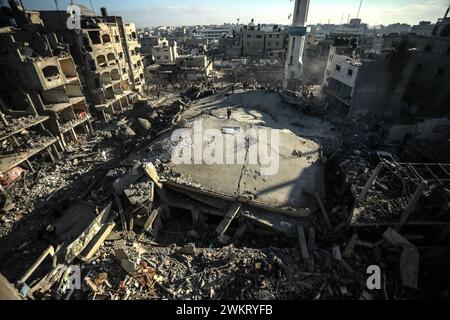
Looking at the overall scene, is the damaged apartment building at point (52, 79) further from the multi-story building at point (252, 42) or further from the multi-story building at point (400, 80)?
the multi-story building at point (252, 42)

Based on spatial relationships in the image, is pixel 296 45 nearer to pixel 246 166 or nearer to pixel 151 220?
pixel 246 166

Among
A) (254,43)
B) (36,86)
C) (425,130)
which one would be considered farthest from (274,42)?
(36,86)

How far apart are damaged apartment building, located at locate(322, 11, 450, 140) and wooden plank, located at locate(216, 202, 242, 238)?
2188 centimetres

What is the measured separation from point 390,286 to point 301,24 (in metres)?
36.7

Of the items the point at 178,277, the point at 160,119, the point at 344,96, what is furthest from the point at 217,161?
the point at 344,96

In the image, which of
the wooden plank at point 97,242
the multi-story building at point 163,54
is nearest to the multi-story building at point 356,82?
the wooden plank at point 97,242

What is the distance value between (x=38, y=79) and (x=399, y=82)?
41344 mm

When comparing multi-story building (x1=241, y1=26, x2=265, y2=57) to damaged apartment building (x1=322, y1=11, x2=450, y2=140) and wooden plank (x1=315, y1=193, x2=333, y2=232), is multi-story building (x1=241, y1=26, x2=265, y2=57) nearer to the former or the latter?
damaged apartment building (x1=322, y1=11, x2=450, y2=140)

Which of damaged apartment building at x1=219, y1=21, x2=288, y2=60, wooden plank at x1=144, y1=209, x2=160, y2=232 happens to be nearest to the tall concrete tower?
wooden plank at x1=144, y1=209, x2=160, y2=232

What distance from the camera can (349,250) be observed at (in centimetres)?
1254

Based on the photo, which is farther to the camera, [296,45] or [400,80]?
[296,45]

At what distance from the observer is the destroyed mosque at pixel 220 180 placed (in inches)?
449

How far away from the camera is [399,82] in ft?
97.3
